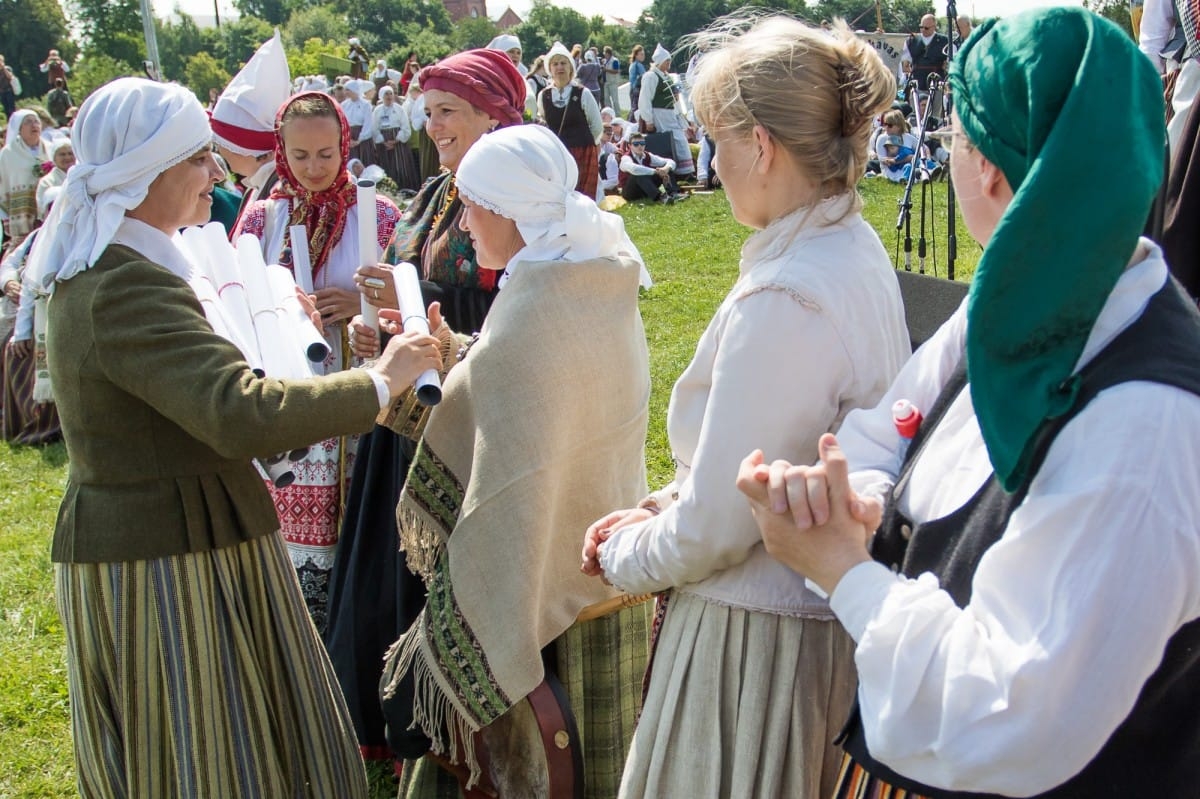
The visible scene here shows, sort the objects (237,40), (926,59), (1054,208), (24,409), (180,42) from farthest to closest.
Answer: (180,42)
(237,40)
(926,59)
(24,409)
(1054,208)

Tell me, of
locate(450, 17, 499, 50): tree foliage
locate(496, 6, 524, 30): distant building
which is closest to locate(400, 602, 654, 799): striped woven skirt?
locate(450, 17, 499, 50): tree foliage

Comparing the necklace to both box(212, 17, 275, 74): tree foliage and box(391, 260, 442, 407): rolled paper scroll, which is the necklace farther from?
box(212, 17, 275, 74): tree foliage

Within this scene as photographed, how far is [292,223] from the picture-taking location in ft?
11.5

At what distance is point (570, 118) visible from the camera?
11.4 meters

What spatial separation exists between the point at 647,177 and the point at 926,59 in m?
4.80

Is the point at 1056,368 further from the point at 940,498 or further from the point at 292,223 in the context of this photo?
the point at 292,223

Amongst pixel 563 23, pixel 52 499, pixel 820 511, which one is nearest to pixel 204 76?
pixel 563 23

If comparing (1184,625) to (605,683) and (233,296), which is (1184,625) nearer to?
(605,683)

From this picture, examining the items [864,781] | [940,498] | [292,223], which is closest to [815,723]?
[864,781]

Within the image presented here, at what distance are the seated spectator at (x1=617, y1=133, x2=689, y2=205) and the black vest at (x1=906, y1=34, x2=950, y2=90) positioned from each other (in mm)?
3983

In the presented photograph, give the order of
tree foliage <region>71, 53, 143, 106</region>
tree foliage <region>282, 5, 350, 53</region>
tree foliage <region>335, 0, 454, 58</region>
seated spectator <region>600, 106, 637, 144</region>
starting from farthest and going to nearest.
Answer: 1. tree foliage <region>335, 0, 454, 58</region>
2. tree foliage <region>282, 5, 350, 53</region>
3. tree foliage <region>71, 53, 143, 106</region>
4. seated spectator <region>600, 106, 637, 144</region>

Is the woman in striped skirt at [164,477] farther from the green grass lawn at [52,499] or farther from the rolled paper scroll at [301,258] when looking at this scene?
the green grass lawn at [52,499]

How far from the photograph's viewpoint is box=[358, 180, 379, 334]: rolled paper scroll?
2.80 m

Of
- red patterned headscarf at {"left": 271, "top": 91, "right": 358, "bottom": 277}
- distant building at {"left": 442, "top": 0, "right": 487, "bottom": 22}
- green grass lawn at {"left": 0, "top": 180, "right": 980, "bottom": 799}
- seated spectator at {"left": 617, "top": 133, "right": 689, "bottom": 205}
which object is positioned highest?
distant building at {"left": 442, "top": 0, "right": 487, "bottom": 22}
